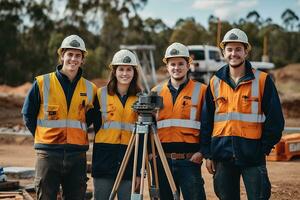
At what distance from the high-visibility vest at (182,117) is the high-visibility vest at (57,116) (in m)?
0.72

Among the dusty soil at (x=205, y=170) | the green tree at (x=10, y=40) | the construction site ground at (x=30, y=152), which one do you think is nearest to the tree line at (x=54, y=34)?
the green tree at (x=10, y=40)

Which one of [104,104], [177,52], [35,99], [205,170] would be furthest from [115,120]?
[205,170]

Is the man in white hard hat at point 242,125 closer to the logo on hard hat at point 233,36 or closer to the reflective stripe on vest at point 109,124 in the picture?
the logo on hard hat at point 233,36

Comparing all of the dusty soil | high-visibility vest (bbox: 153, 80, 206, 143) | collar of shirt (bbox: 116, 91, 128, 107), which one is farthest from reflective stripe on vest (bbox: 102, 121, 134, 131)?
the dusty soil

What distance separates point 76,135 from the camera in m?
4.48

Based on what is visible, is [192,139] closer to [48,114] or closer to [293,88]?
[48,114]

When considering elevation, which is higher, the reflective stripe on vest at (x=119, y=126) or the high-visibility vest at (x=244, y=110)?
the high-visibility vest at (x=244, y=110)

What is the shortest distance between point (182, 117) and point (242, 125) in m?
0.60

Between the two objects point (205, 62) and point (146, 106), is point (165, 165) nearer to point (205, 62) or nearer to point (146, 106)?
point (146, 106)

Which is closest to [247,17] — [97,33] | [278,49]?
[278,49]

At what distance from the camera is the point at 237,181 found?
14.4 ft

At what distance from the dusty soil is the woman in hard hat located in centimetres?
311

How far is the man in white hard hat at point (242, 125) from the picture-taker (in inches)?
166

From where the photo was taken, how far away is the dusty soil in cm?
777
